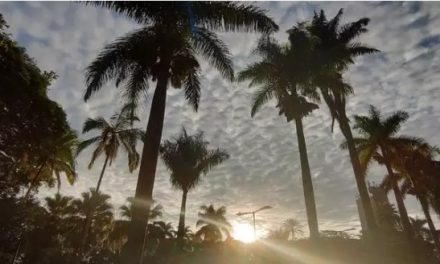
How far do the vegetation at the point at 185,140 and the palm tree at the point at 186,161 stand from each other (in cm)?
9

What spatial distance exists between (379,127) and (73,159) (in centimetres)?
2531

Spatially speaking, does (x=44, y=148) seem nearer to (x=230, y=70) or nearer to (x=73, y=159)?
(x=73, y=159)

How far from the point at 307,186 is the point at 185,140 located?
13607 mm

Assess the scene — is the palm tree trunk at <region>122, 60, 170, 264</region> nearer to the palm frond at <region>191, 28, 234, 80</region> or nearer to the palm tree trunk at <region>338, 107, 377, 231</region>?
the palm frond at <region>191, 28, 234, 80</region>

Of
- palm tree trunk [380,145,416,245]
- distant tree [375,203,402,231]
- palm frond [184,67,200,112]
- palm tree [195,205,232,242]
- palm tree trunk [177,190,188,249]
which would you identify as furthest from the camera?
distant tree [375,203,402,231]

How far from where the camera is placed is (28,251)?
38094 millimetres

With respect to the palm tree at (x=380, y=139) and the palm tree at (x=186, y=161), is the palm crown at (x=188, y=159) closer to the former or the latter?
the palm tree at (x=186, y=161)

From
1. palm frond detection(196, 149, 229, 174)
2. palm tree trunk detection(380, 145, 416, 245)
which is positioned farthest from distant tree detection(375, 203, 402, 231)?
palm frond detection(196, 149, 229, 174)

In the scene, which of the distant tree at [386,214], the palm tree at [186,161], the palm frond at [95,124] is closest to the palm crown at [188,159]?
the palm tree at [186,161]

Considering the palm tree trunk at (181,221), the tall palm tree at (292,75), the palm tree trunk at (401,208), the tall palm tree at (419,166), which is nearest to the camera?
Answer: the tall palm tree at (292,75)

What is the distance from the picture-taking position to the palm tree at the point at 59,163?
25109 millimetres

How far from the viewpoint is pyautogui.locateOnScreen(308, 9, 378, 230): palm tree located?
2022cm

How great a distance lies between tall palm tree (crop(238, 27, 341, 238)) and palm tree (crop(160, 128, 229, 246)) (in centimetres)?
841

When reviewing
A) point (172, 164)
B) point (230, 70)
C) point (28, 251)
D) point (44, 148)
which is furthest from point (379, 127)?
point (28, 251)
